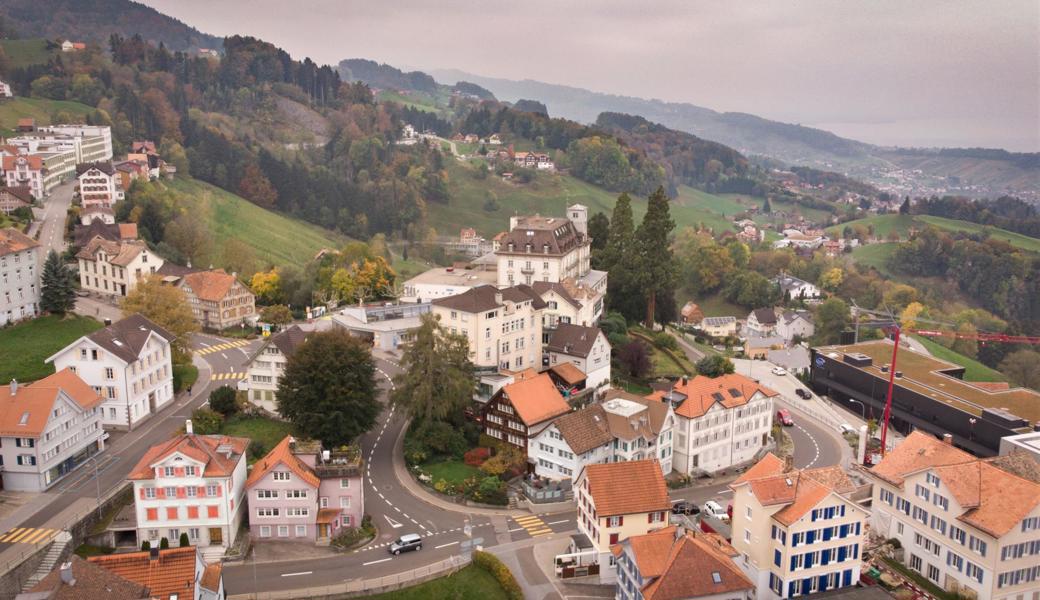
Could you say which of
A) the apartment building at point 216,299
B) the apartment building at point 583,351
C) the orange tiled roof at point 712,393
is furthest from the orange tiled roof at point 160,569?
the apartment building at point 216,299

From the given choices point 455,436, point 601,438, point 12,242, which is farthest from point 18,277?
point 601,438

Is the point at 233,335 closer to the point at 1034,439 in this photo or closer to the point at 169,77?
the point at 1034,439

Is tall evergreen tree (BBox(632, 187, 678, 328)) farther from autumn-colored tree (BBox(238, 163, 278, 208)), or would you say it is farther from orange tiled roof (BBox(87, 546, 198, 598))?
autumn-colored tree (BBox(238, 163, 278, 208))

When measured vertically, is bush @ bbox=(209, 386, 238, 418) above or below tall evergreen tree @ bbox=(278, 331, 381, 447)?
below

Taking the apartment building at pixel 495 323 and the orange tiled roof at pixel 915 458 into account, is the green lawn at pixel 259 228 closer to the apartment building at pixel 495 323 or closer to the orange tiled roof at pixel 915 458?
the apartment building at pixel 495 323

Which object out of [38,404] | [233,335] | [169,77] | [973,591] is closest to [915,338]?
[973,591]

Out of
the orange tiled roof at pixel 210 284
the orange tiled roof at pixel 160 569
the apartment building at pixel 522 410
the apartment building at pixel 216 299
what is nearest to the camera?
the orange tiled roof at pixel 160 569

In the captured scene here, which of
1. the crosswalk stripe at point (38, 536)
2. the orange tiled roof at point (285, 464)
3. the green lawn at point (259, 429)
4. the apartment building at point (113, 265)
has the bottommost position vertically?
the crosswalk stripe at point (38, 536)

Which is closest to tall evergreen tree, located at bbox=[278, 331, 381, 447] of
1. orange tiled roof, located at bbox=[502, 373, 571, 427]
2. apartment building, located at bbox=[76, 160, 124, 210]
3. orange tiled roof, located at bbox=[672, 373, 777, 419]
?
orange tiled roof, located at bbox=[502, 373, 571, 427]
